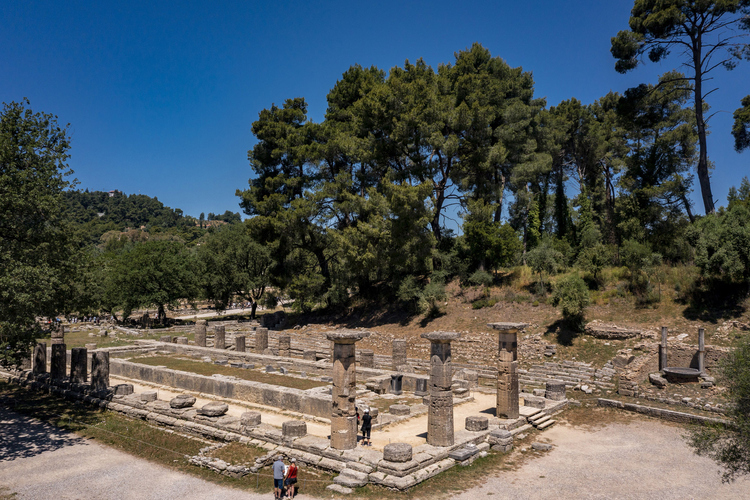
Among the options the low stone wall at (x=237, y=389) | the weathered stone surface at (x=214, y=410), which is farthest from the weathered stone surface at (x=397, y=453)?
the weathered stone surface at (x=214, y=410)

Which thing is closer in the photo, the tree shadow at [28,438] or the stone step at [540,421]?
the tree shadow at [28,438]

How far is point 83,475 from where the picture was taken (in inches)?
440

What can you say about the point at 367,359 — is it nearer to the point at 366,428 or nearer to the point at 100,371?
the point at 366,428

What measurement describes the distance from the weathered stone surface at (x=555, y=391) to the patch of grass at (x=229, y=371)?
925 centimetres

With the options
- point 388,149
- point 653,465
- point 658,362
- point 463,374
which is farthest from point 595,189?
point 653,465

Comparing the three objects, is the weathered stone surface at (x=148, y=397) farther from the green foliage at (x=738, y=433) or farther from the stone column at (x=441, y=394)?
the green foliage at (x=738, y=433)

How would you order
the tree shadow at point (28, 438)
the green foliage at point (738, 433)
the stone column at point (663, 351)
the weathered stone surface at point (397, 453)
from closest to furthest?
the green foliage at point (738, 433) → the weathered stone surface at point (397, 453) → the tree shadow at point (28, 438) → the stone column at point (663, 351)

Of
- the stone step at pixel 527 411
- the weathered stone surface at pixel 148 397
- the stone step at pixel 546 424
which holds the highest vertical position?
the weathered stone surface at pixel 148 397

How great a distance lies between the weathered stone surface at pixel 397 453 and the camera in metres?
10.7

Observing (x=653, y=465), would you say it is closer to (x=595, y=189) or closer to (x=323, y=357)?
(x=323, y=357)

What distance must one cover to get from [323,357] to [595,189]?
93.2 feet

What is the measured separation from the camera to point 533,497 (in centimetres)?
990

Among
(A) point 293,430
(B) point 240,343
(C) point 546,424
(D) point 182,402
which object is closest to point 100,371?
(D) point 182,402

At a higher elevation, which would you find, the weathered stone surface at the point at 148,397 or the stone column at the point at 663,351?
the stone column at the point at 663,351
